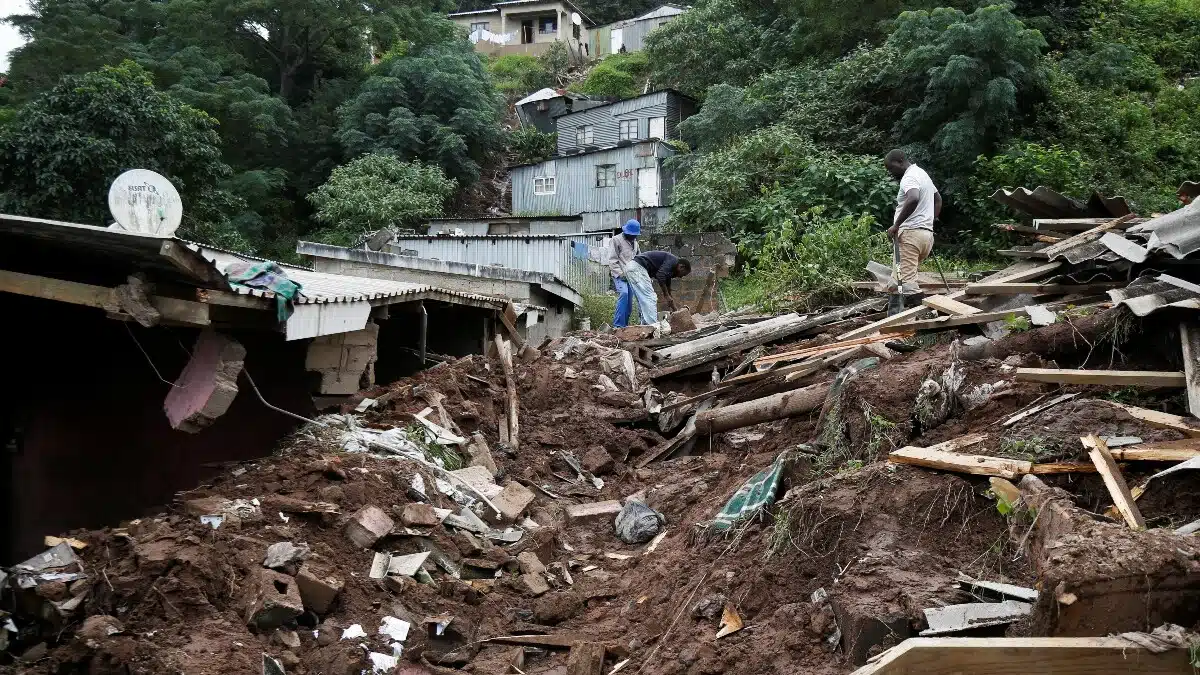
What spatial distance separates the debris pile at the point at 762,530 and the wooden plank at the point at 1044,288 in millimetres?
26

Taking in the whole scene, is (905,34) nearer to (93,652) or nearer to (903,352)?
(903,352)

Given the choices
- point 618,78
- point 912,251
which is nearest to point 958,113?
point 912,251

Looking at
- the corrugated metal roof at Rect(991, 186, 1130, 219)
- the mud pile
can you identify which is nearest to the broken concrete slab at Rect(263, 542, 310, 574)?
the mud pile

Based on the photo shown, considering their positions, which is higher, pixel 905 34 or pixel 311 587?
pixel 905 34

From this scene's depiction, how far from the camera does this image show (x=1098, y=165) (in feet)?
64.8

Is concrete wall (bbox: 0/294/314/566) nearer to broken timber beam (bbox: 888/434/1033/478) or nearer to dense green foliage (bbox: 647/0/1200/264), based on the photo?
broken timber beam (bbox: 888/434/1033/478)

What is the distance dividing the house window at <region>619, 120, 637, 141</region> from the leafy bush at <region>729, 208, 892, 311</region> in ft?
80.9

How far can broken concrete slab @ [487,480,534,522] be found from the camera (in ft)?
23.9

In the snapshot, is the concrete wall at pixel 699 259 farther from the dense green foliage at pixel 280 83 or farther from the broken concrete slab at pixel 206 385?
the dense green foliage at pixel 280 83

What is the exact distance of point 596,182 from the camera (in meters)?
33.7

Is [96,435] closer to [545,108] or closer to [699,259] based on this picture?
[699,259]

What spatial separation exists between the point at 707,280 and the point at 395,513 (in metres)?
13.5

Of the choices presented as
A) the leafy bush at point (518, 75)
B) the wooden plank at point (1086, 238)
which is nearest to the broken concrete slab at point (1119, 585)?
the wooden plank at point (1086, 238)

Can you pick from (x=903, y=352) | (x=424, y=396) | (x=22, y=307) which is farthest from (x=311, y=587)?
(x=903, y=352)
